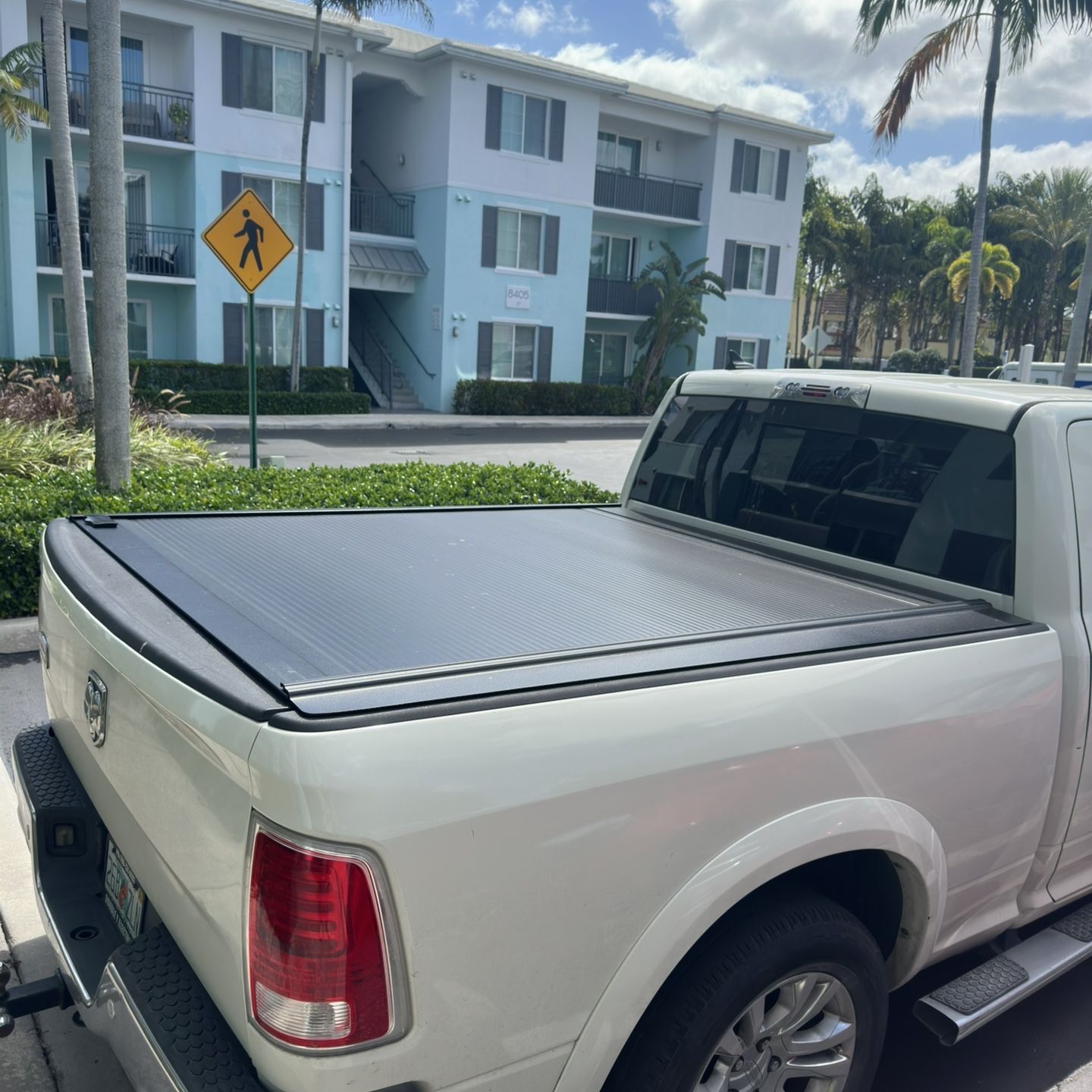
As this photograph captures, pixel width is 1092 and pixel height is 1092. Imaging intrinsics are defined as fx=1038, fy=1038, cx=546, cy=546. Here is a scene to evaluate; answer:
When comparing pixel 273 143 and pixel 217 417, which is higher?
pixel 273 143

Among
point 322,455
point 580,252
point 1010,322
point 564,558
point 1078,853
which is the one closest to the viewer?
point 1078,853

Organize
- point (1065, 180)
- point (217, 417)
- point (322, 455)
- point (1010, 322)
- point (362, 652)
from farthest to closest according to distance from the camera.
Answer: point (1010, 322)
point (1065, 180)
point (217, 417)
point (322, 455)
point (362, 652)

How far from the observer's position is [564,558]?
10.8 ft

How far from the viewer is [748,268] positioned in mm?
33688

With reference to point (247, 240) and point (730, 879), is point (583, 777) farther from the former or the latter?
point (247, 240)

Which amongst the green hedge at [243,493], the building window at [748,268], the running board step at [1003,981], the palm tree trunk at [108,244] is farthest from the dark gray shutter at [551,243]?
the running board step at [1003,981]

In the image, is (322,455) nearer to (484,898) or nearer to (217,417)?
(217,417)

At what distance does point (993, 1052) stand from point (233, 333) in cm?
2455

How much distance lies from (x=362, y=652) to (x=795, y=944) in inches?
43.9

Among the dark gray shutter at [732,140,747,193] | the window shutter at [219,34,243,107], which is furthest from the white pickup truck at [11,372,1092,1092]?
the dark gray shutter at [732,140,747,193]

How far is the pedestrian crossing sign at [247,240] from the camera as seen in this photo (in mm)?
9367

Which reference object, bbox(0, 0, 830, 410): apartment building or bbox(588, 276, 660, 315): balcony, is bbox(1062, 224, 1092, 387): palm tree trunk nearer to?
bbox(0, 0, 830, 410): apartment building

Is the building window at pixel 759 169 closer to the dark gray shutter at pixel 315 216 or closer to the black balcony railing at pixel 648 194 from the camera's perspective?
the black balcony railing at pixel 648 194

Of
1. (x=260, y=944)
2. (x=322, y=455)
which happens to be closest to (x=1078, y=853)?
(x=260, y=944)
